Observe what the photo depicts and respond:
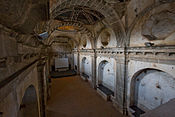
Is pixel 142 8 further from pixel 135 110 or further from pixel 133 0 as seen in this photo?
pixel 135 110

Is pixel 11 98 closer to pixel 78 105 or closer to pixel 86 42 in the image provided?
pixel 78 105

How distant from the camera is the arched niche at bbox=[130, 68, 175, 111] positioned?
3.96 m

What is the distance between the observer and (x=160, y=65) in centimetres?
385

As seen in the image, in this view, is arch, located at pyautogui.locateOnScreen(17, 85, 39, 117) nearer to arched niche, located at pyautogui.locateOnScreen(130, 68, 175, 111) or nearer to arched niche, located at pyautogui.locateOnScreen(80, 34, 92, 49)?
arched niche, located at pyautogui.locateOnScreen(130, 68, 175, 111)

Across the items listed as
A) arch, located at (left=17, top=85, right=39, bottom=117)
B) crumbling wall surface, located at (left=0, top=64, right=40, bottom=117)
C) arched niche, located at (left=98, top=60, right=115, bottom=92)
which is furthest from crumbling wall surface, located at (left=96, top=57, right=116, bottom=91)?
crumbling wall surface, located at (left=0, top=64, right=40, bottom=117)

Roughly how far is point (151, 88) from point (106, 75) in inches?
153

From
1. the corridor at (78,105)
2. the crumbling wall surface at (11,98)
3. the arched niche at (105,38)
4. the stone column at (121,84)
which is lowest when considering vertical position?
the corridor at (78,105)

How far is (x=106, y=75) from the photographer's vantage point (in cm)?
819

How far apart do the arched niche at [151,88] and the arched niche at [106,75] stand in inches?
82.4

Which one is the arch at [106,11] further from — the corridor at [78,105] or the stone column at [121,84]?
A: the corridor at [78,105]

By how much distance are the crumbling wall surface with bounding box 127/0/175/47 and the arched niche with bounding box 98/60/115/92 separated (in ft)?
10.3

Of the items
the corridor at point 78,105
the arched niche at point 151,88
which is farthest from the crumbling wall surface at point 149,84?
the corridor at point 78,105

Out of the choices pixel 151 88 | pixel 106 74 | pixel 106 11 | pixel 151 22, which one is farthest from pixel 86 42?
pixel 151 88

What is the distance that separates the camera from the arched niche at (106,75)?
747cm
